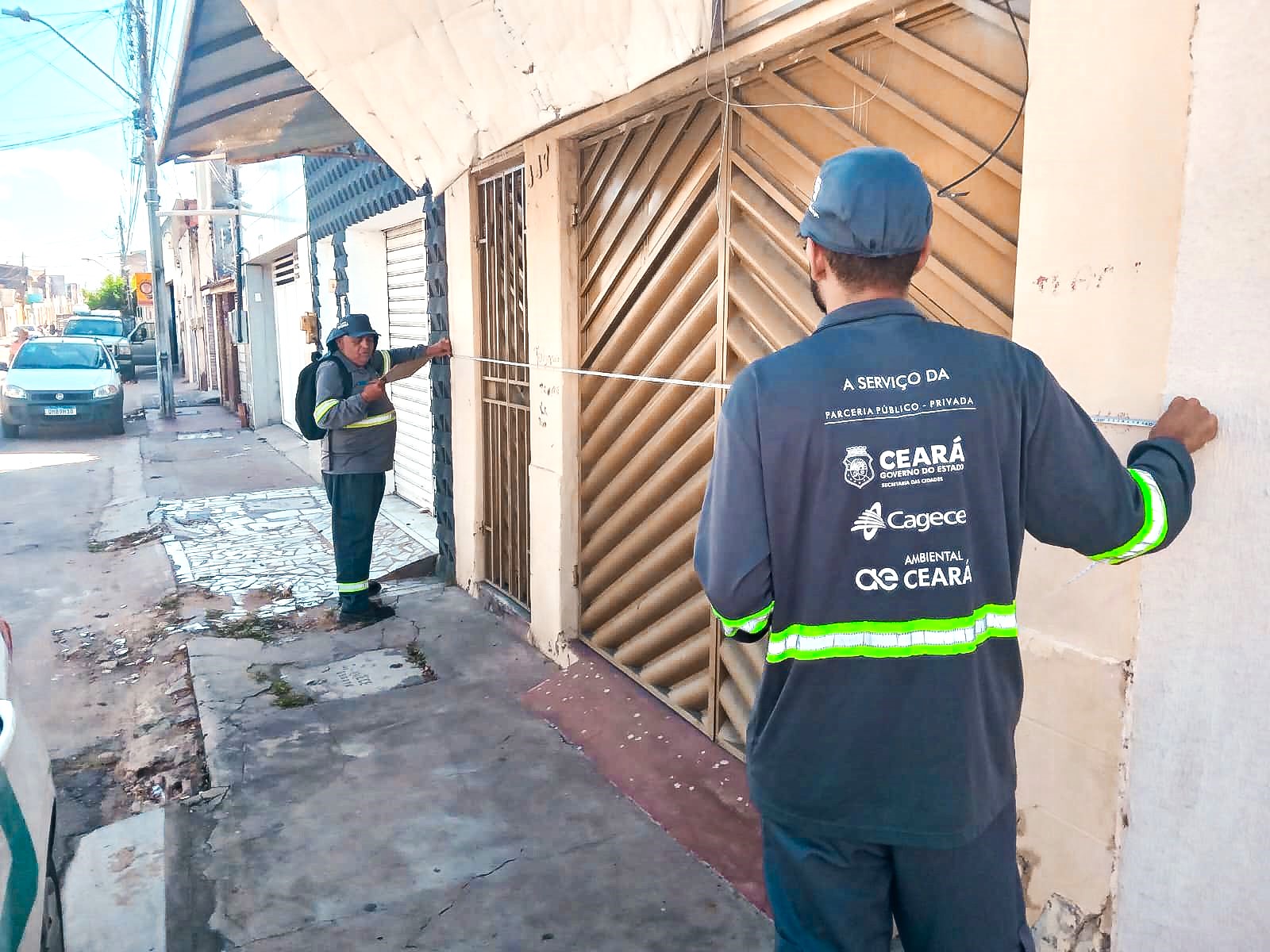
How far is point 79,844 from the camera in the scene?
350 cm

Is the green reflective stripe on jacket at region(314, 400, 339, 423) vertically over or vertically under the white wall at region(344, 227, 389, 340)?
under

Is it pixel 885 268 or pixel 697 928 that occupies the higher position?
pixel 885 268

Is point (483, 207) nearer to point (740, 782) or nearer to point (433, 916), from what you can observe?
point (740, 782)

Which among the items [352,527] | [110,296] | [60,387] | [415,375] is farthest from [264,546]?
[110,296]

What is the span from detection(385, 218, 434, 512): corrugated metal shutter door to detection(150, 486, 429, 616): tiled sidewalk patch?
0.54 metres

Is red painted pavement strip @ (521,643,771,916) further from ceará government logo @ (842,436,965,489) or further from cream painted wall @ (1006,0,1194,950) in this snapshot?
ceará government logo @ (842,436,965,489)

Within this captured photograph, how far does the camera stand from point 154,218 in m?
18.8

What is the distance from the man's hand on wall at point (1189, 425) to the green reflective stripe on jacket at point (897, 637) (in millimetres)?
596

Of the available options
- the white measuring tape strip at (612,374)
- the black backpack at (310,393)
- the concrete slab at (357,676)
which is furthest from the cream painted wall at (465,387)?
the concrete slab at (357,676)

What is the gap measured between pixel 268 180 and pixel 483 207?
8.35 meters

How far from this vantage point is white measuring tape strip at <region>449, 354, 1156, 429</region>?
218 cm

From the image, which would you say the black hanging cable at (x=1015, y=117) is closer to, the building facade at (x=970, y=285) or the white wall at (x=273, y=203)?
the building facade at (x=970, y=285)

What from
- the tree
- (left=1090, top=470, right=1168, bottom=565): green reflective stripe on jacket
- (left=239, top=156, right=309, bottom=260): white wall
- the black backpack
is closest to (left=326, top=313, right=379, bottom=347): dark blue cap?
the black backpack

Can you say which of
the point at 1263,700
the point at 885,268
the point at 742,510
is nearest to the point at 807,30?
the point at 885,268
